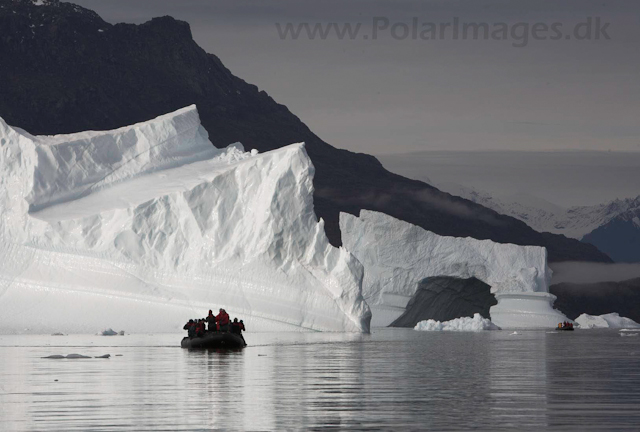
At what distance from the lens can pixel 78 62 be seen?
5094 inches

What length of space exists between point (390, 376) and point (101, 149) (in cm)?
2934

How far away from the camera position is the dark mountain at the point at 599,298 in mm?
141750

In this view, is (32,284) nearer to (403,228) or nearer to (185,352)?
(185,352)

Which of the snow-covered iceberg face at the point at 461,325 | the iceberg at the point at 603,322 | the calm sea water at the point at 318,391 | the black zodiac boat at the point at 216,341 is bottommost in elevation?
the calm sea water at the point at 318,391

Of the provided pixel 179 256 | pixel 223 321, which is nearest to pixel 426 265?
pixel 179 256

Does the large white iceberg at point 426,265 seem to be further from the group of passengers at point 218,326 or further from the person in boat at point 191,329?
the group of passengers at point 218,326

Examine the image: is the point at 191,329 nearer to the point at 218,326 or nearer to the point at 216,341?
the point at 218,326

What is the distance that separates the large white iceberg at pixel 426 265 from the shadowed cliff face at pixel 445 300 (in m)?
1.00

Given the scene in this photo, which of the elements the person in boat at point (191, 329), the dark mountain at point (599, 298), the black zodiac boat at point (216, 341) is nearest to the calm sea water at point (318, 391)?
the black zodiac boat at point (216, 341)

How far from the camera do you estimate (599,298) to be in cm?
14488

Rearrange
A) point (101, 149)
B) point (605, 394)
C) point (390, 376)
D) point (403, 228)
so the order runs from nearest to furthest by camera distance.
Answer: point (605, 394) → point (390, 376) → point (101, 149) → point (403, 228)

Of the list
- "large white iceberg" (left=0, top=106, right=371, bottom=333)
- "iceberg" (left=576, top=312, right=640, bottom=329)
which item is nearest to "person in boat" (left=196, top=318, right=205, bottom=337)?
"large white iceberg" (left=0, top=106, right=371, bottom=333)

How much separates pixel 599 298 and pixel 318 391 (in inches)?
5279

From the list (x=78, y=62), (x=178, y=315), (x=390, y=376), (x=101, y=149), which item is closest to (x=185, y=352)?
(x=390, y=376)
